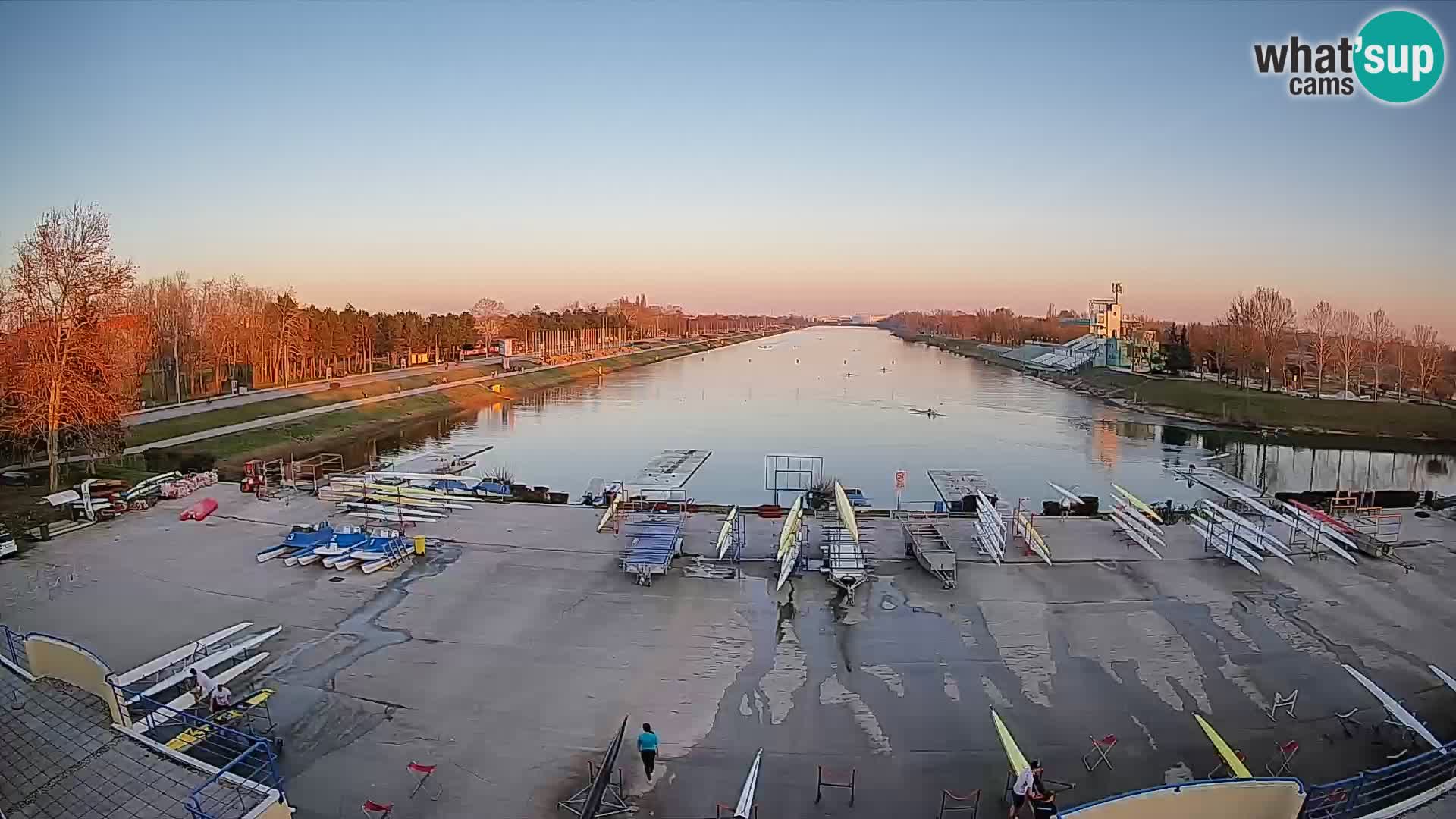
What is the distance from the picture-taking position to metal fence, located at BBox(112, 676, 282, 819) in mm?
6934

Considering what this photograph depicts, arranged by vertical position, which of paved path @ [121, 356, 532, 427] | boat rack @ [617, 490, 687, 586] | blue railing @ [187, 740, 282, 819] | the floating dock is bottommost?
boat rack @ [617, 490, 687, 586]

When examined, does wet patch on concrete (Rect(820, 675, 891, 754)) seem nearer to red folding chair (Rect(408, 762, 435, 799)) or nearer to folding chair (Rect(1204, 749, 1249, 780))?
folding chair (Rect(1204, 749, 1249, 780))

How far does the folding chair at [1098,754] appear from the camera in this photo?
927 cm

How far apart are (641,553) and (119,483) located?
16.3m

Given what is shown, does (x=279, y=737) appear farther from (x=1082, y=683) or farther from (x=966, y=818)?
(x=1082, y=683)

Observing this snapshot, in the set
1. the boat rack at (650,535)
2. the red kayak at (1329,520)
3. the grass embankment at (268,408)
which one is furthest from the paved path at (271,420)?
the red kayak at (1329,520)

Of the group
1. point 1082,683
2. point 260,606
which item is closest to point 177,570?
point 260,606

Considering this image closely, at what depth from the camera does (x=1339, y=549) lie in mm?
16906

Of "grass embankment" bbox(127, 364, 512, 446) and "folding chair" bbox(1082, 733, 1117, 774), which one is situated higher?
"grass embankment" bbox(127, 364, 512, 446)

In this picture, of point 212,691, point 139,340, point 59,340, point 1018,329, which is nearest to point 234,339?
point 139,340

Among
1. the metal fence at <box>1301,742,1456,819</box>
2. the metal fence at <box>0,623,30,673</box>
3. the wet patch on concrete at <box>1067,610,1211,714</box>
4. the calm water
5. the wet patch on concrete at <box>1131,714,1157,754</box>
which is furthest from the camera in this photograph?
the calm water

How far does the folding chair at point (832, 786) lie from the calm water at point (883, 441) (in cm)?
1830

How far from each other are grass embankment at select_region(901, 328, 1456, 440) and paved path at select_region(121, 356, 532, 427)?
188 ft

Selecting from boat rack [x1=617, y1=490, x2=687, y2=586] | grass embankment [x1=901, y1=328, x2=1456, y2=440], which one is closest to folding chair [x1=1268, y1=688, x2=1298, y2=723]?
boat rack [x1=617, y1=490, x2=687, y2=586]
